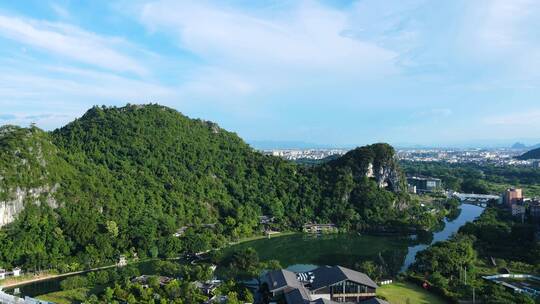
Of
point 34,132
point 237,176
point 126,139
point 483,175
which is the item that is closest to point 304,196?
point 237,176

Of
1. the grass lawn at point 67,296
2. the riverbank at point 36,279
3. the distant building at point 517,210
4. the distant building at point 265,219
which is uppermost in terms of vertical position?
the distant building at point 517,210

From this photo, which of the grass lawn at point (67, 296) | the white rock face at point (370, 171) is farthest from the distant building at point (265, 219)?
the grass lawn at point (67, 296)

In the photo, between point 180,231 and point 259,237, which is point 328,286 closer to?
point 180,231

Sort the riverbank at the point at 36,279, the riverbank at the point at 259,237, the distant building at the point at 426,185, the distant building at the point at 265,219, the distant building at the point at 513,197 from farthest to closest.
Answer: the distant building at the point at 426,185
the distant building at the point at 513,197
the distant building at the point at 265,219
the riverbank at the point at 259,237
the riverbank at the point at 36,279

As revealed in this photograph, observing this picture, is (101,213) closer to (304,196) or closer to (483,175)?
(304,196)

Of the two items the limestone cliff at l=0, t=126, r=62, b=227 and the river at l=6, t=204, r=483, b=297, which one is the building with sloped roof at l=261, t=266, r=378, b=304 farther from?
the limestone cliff at l=0, t=126, r=62, b=227

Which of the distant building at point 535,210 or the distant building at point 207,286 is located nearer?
the distant building at point 207,286

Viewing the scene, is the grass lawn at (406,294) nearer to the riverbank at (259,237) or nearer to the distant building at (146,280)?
the distant building at (146,280)

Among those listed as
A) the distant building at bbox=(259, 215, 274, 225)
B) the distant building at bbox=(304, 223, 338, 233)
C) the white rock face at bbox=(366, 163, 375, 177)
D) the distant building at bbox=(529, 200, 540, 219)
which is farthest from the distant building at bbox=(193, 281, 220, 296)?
the white rock face at bbox=(366, 163, 375, 177)
